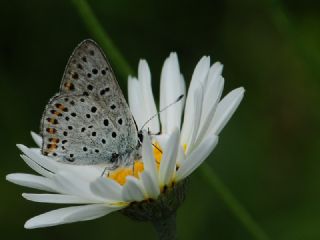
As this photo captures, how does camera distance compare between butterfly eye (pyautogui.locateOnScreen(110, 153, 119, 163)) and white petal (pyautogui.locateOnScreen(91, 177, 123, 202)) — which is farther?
butterfly eye (pyautogui.locateOnScreen(110, 153, 119, 163))

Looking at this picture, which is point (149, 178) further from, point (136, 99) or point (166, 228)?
point (136, 99)

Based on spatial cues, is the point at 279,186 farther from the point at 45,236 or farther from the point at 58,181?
the point at 58,181

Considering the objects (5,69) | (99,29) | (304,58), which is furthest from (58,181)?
(5,69)

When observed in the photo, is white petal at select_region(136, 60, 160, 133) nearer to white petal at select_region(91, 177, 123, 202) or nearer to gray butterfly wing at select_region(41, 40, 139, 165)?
gray butterfly wing at select_region(41, 40, 139, 165)

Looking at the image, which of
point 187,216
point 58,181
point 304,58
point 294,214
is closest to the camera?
point 58,181

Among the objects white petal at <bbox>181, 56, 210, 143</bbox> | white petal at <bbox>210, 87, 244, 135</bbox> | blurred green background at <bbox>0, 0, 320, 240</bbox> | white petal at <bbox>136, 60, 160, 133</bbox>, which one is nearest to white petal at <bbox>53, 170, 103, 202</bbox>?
white petal at <bbox>210, 87, 244, 135</bbox>

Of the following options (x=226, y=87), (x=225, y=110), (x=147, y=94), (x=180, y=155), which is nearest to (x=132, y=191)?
(x=180, y=155)

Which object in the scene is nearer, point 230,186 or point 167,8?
point 230,186
